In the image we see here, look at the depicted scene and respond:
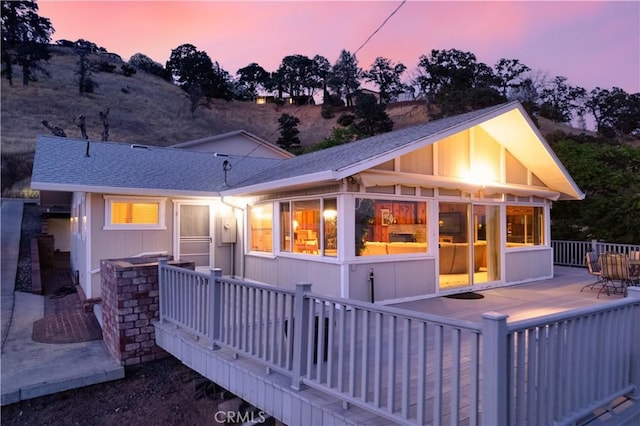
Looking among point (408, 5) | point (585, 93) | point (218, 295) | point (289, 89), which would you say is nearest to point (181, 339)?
point (218, 295)

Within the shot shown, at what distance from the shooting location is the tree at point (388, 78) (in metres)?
53.4

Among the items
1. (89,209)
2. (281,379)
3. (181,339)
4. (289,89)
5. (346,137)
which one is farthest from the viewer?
(289,89)

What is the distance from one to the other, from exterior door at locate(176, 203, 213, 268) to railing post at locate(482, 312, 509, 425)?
8.96 meters

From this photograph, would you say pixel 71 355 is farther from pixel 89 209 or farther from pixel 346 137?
pixel 346 137

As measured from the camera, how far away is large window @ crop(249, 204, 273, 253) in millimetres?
9500

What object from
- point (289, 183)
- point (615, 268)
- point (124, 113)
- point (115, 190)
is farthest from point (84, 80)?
point (615, 268)

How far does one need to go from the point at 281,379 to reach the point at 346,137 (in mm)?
29113

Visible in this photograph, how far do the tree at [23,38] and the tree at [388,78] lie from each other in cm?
3797

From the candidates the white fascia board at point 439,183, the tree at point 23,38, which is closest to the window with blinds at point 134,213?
the white fascia board at point 439,183

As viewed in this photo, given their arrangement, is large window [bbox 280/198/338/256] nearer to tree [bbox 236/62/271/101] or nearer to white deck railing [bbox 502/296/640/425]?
white deck railing [bbox 502/296/640/425]

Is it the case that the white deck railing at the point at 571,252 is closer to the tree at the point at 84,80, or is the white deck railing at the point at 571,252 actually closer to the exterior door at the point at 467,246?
the exterior door at the point at 467,246

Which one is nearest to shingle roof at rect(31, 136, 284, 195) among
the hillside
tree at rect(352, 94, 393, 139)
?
the hillside

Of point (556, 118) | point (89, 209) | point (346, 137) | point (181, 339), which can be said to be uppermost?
point (556, 118)

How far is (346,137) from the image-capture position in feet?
105
